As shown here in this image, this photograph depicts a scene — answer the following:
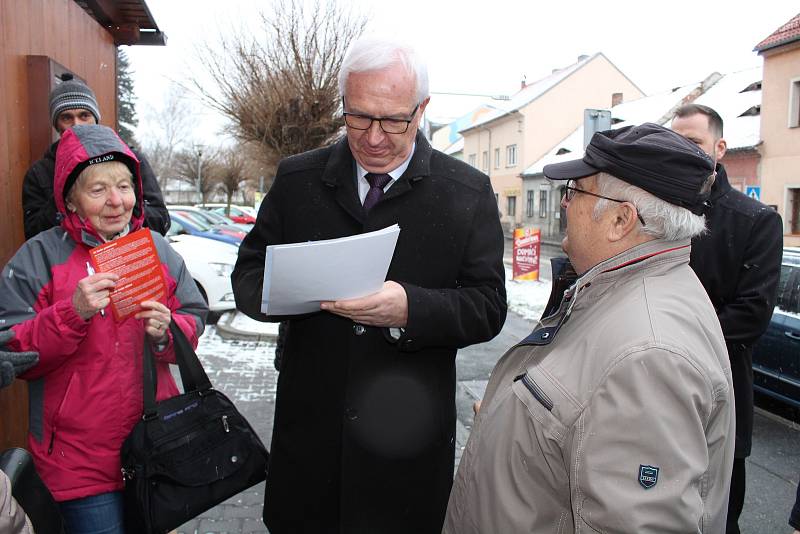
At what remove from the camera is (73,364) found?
2.18m

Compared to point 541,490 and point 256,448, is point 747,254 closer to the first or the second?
point 541,490

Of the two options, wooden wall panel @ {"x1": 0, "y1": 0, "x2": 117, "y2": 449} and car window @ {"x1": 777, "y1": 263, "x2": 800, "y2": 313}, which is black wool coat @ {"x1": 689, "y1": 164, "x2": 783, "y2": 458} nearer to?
car window @ {"x1": 777, "y1": 263, "x2": 800, "y2": 313}

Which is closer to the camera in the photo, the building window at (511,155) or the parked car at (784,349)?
the parked car at (784,349)

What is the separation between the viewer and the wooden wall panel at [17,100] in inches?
113

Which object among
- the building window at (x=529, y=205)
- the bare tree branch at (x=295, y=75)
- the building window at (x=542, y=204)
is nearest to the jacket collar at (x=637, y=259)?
the bare tree branch at (x=295, y=75)

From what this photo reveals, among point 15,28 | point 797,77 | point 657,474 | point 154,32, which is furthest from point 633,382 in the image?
point 797,77

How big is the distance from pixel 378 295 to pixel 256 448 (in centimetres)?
87

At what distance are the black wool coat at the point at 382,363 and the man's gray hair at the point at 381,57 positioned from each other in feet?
0.92

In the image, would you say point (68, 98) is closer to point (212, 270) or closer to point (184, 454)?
point (184, 454)

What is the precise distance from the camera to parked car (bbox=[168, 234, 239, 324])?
8.41 metres

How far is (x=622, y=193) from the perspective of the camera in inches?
64.5

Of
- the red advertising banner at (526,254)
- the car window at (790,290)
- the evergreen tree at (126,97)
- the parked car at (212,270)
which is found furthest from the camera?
the evergreen tree at (126,97)

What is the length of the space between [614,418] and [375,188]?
4.00 feet

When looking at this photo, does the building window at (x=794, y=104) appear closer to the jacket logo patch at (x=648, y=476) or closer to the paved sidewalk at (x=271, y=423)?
the paved sidewalk at (x=271, y=423)
